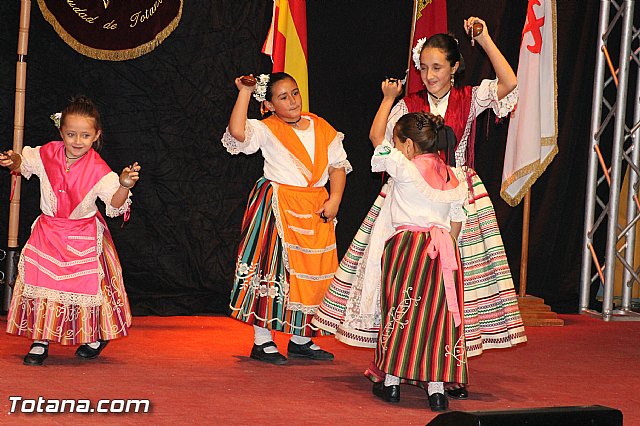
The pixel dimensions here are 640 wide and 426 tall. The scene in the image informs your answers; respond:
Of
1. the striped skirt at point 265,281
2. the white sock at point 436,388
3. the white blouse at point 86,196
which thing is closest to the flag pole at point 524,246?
the striped skirt at point 265,281

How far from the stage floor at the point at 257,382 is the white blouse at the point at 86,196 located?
2.18ft

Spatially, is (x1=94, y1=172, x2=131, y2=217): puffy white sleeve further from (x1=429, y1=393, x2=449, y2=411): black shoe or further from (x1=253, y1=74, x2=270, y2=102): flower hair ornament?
(x1=429, y1=393, x2=449, y2=411): black shoe

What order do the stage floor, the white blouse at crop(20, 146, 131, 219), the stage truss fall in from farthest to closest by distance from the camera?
the stage truss
the white blouse at crop(20, 146, 131, 219)
the stage floor

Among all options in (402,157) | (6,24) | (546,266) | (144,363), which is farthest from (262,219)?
(546,266)

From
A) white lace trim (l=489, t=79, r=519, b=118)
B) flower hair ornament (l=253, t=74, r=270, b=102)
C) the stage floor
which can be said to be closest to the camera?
the stage floor

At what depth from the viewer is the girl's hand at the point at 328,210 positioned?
4.67 m

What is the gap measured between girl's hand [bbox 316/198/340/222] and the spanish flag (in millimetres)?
1104

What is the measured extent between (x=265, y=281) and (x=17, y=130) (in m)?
1.78

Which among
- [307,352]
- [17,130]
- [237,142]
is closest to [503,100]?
[237,142]

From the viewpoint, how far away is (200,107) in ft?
19.7

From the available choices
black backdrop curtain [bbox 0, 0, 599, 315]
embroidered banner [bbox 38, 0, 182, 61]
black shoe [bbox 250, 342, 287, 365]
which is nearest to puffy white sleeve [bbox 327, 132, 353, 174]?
black shoe [bbox 250, 342, 287, 365]

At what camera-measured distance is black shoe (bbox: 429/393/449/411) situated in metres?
3.80

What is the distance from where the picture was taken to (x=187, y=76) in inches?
235

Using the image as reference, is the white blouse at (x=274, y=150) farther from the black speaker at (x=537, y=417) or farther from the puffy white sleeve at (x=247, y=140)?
the black speaker at (x=537, y=417)
